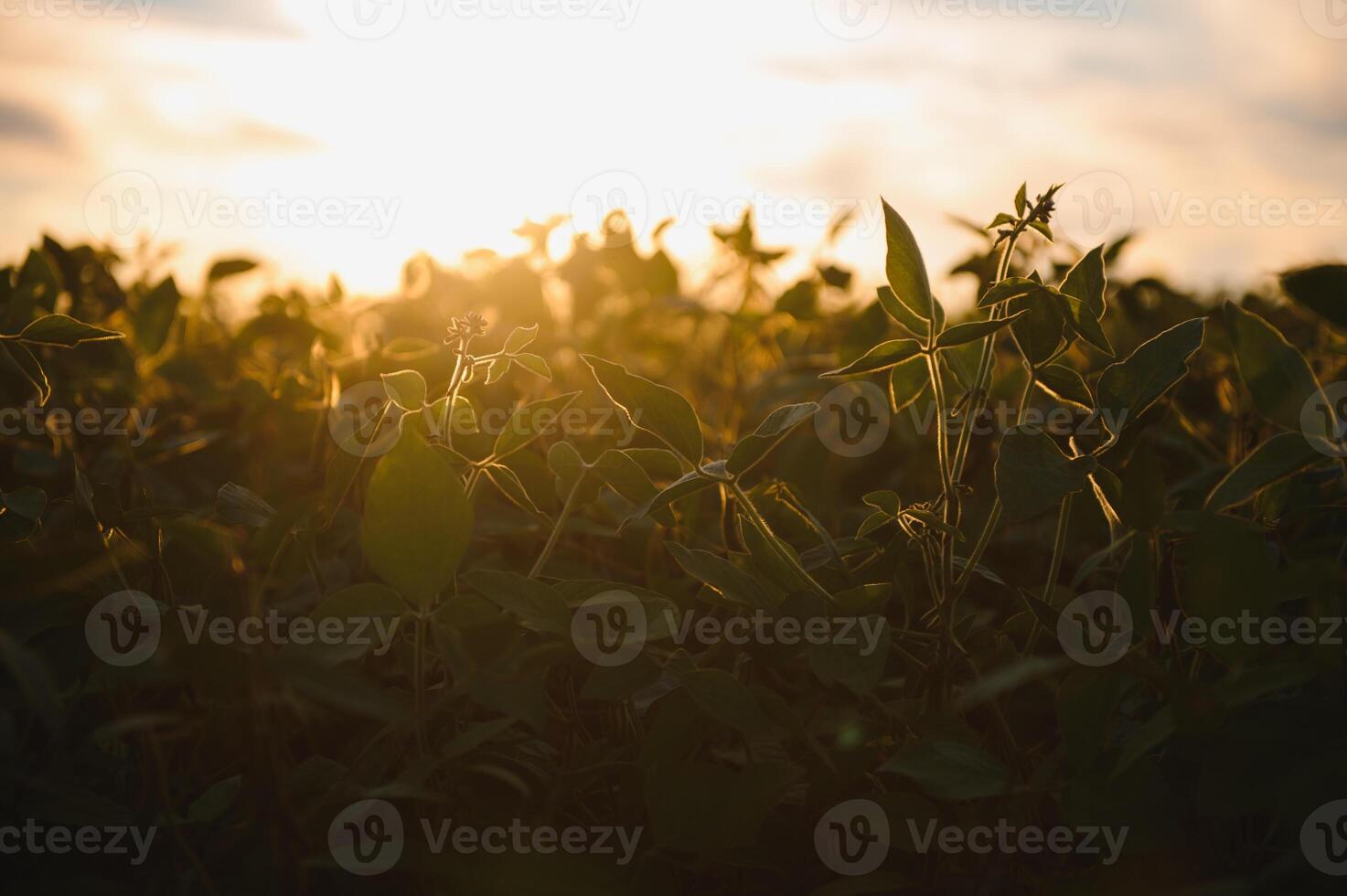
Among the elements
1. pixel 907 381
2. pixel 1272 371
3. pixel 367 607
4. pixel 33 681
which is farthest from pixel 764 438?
pixel 33 681

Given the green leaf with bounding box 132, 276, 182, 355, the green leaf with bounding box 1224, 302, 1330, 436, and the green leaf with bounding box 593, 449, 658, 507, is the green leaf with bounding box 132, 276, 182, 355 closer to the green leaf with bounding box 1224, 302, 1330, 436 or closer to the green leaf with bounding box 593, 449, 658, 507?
the green leaf with bounding box 593, 449, 658, 507

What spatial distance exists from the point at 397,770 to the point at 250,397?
3.39 feet

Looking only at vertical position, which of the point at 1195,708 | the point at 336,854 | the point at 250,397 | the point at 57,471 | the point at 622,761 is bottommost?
the point at 336,854

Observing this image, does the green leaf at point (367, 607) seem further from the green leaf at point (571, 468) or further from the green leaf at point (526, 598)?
the green leaf at point (571, 468)

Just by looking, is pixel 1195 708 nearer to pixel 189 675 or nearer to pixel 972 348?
pixel 972 348

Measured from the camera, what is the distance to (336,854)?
758 mm

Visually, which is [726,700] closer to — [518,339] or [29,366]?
[518,339]

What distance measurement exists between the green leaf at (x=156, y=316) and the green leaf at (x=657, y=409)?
1.42 metres

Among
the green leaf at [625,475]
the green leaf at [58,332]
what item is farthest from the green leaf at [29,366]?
the green leaf at [625,475]

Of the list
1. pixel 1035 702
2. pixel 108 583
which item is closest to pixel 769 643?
pixel 1035 702

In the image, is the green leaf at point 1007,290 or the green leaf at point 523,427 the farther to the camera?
the green leaf at point 523,427

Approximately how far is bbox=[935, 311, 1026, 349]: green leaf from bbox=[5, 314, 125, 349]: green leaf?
90 cm

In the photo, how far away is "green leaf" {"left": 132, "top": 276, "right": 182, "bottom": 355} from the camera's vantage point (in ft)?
6.32

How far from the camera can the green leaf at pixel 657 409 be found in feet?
3.10
